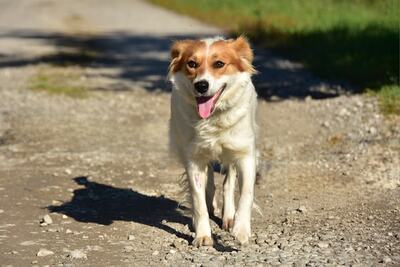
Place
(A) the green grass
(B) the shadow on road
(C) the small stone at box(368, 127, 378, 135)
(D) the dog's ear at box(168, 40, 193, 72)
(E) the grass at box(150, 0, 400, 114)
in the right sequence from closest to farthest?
(D) the dog's ear at box(168, 40, 193, 72) < (C) the small stone at box(368, 127, 378, 135) < (A) the green grass < (B) the shadow on road < (E) the grass at box(150, 0, 400, 114)

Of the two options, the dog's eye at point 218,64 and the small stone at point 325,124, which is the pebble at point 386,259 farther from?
the small stone at point 325,124

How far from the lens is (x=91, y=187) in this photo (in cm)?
805

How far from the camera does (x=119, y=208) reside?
7.36 metres

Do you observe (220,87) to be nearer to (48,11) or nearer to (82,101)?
(82,101)

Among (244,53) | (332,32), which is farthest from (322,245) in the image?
(332,32)

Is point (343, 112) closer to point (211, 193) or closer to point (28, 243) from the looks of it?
point (211, 193)

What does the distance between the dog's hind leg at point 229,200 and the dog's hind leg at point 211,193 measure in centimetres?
14

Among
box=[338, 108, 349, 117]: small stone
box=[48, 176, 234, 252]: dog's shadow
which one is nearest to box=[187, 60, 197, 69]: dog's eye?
box=[48, 176, 234, 252]: dog's shadow

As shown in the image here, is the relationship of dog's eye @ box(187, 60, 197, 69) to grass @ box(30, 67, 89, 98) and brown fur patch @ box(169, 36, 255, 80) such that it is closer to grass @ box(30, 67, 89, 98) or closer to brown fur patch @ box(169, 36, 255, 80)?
brown fur patch @ box(169, 36, 255, 80)

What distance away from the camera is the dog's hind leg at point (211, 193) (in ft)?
22.8

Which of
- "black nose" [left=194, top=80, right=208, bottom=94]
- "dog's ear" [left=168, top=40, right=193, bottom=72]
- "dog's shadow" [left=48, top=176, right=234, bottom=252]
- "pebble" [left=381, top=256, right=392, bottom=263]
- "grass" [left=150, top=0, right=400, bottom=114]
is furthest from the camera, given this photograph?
"grass" [left=150, top=0, right=400, bottom=114]

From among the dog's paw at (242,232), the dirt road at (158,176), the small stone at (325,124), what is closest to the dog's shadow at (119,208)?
the dirt road at (158,176)

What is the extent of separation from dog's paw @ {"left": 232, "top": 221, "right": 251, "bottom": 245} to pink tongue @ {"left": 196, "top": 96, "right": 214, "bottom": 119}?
2.66 feet

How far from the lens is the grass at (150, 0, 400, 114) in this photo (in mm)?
14008
